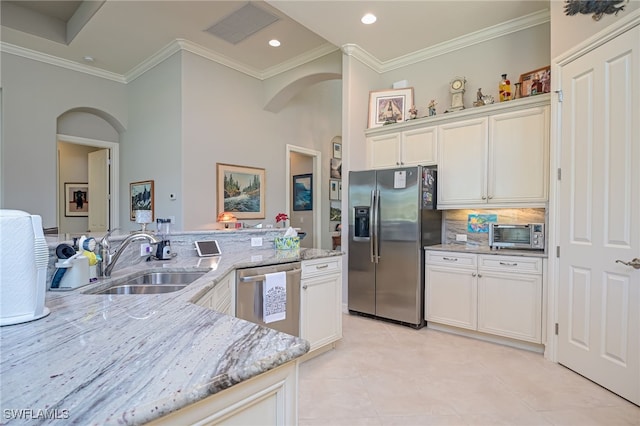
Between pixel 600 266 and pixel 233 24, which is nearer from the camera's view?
pixel 600 266

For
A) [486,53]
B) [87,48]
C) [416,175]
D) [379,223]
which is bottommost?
[379,223]

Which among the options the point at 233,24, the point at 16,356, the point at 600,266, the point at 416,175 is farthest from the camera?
the point at 233,24

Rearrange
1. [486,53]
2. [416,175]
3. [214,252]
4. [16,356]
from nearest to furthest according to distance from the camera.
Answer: [16,356] → [214,252] → [416,175] → [486,53]

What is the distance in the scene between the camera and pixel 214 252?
8.64 ft

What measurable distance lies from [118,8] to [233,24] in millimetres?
1231

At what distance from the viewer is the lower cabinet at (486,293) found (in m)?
2.91

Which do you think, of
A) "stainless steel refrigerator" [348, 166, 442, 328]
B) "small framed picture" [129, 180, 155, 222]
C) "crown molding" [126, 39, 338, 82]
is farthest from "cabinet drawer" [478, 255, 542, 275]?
"small framed picture" [129, 180, 155, 222]

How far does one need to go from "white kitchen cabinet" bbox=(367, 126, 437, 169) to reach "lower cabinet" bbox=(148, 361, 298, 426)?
327 centimetres

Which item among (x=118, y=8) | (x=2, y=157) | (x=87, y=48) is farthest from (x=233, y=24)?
(x=2, y=157)

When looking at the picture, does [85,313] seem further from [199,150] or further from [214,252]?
[199,150]

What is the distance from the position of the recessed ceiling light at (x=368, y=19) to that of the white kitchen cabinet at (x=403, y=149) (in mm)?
1209

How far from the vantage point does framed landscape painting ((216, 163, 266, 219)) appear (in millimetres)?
4922

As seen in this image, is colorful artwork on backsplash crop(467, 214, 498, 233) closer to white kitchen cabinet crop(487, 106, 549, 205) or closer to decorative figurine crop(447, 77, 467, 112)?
white kitchen cabinet crop(487, 106, 549, 205)

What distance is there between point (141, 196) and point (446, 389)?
486 cm
